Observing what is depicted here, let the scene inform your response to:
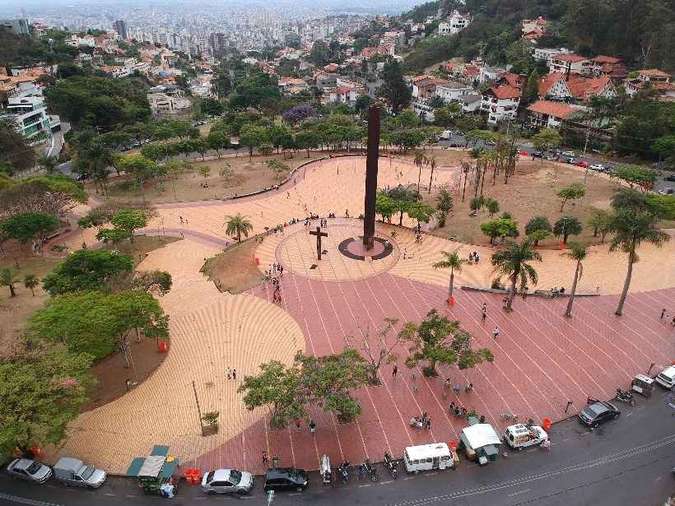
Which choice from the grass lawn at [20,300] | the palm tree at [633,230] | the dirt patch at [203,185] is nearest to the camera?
the palm tree at [633,230]

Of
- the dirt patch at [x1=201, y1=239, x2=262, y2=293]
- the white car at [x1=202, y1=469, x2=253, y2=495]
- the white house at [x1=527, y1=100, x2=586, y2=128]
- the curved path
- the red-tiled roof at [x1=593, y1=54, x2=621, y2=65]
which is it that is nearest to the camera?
the white car at [x1=202, y1=469, x2=253, y2=495]

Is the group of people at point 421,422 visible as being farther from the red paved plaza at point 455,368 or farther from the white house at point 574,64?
the white house at point 574,64

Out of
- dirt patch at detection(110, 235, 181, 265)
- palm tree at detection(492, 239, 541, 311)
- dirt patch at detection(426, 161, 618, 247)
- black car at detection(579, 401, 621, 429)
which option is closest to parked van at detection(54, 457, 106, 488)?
black car at detection(579, 401, 621, 429)

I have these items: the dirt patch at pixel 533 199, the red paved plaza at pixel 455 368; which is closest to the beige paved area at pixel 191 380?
the red paved plaza at pixel 455 368

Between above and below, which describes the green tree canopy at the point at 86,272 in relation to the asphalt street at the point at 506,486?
above

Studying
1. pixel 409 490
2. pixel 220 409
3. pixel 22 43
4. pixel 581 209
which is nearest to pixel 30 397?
pixel 220 409

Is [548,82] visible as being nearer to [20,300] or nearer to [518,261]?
[518,261]

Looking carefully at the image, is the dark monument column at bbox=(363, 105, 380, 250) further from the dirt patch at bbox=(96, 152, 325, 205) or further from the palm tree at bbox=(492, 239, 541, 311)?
the dirt patch at bbox=(96, 152, 325, 205)

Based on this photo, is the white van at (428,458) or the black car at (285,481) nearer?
the black car at (285,481)
